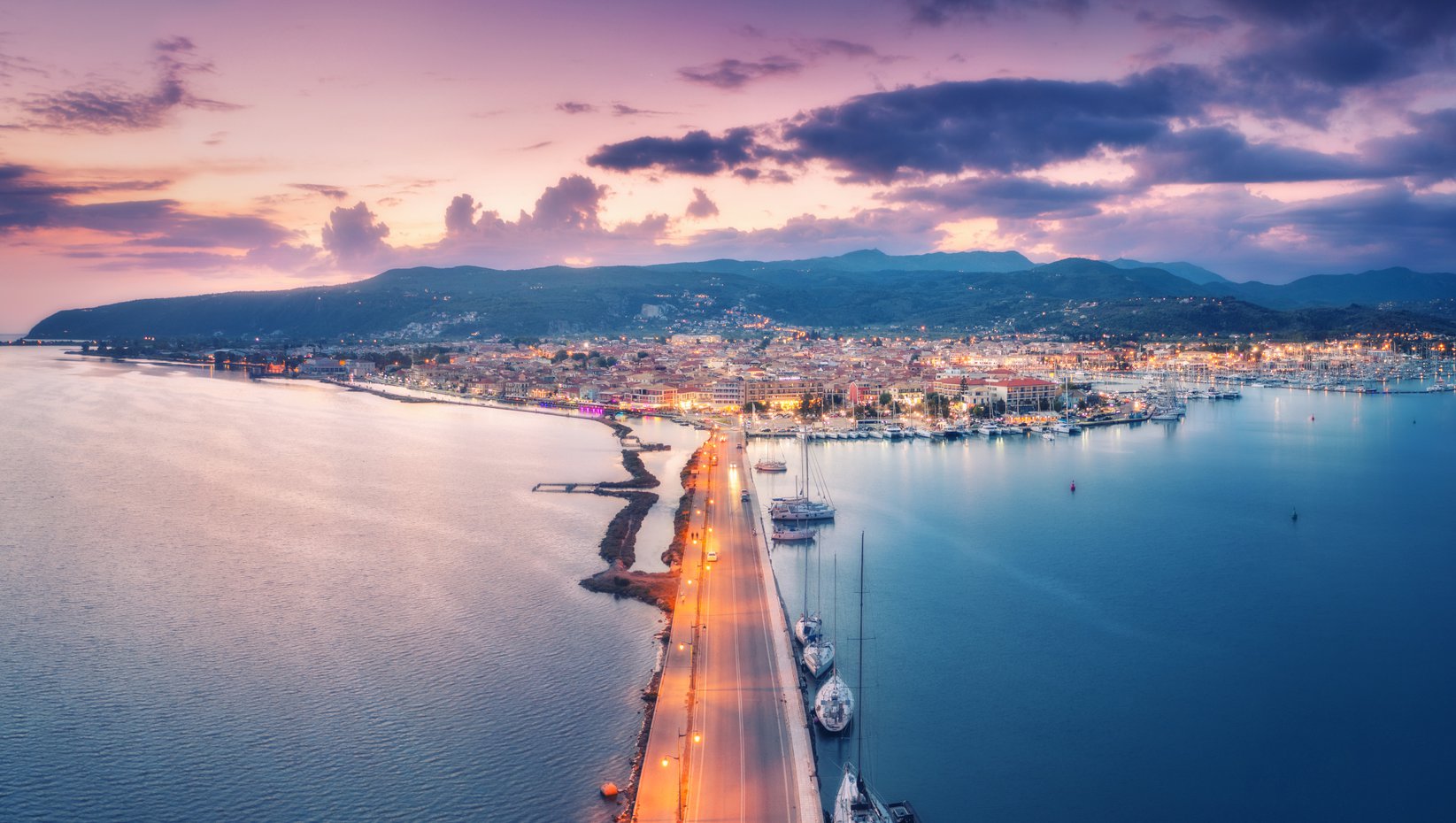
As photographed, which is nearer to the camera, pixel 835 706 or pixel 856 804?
pixel 856 804

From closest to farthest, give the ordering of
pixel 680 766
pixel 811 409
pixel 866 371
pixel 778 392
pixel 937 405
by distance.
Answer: pixel 680 766 < pixel 937 405 < pixel 811 409 < pixel 778 392 < pixel 866 371

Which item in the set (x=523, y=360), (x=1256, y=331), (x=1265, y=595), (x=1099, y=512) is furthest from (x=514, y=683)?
(x=1256, y=331)

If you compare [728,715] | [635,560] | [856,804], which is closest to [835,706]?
[728,715]

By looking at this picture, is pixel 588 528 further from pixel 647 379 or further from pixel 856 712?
pixel 647 379

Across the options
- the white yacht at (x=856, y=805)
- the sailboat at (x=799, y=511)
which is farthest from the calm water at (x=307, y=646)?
the sailboat at (x=799, y=511)

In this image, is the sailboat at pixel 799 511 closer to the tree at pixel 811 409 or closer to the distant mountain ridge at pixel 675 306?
the tree at pixel 811 409

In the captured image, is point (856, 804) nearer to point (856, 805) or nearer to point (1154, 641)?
point (856, 805)

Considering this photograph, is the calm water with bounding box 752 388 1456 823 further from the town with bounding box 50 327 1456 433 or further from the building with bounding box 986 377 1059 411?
the building with bounding box 986 377 1059 411

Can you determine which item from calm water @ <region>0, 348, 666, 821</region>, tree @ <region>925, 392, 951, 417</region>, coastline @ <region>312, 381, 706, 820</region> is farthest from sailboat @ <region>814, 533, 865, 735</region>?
tree @ <region>925, 392, 951, 417</region>
